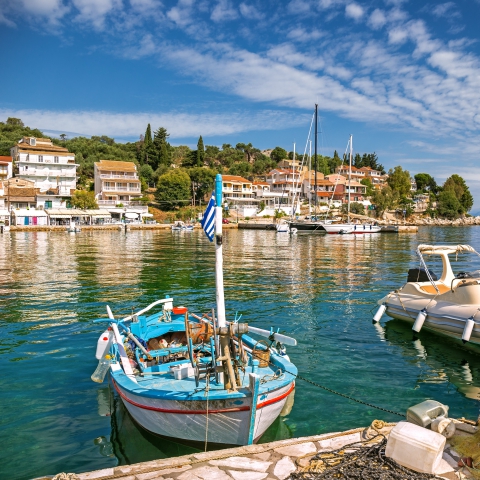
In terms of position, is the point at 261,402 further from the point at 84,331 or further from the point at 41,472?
the point at 84,331

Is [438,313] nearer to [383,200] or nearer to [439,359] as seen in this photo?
[439,359]

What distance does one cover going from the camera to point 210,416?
23.4 feet

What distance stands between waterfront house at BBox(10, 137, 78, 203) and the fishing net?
289 ft

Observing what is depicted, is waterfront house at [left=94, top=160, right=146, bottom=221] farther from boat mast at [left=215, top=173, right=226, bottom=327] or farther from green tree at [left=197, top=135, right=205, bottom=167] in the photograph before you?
boat mast at [left=215, top=173, right=226, bottom=327]

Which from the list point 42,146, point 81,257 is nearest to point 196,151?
point 42,146

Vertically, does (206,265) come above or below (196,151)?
below

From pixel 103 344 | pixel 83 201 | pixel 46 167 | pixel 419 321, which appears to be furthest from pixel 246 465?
pixel 46 167

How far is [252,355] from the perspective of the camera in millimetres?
9336

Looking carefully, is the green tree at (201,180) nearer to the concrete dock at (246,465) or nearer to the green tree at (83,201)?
the green tree at (83,201)

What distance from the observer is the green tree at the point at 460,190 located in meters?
132

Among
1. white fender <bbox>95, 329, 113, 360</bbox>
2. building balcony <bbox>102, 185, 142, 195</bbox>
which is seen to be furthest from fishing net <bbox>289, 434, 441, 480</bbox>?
building balcony <bbox>102, 185, 142, 195</bbox>

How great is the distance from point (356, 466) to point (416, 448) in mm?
803

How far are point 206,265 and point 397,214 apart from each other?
88989 mm

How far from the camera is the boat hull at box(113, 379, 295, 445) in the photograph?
704 cm
